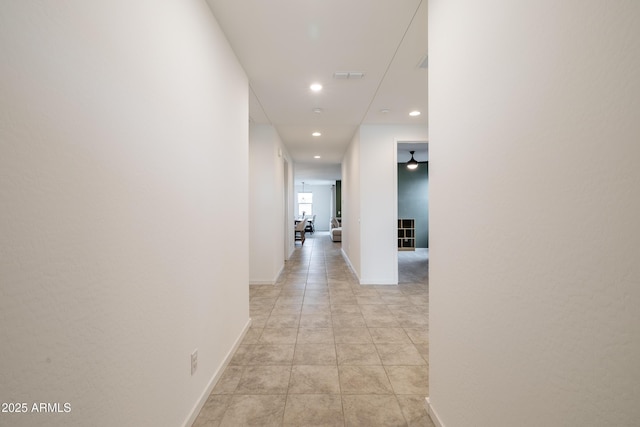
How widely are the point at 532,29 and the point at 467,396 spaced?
56.7 inches

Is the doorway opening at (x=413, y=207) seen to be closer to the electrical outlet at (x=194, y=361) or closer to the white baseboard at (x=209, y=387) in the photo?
the white baseboard at (x=209, y=387)

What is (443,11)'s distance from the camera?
1.52 meters

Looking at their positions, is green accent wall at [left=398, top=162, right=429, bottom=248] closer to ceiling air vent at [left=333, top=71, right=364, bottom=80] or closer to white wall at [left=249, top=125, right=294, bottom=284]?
white wall at [left=249, top=125, right=294, bottom=284]

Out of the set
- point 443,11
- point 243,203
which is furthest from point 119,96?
point 243,203

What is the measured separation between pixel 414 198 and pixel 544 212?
331 inches

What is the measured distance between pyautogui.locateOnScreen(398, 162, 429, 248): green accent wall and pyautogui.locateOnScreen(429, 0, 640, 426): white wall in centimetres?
772

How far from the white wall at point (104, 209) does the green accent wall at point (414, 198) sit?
7799 millimetres

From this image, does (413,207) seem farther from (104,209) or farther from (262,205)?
(104,209)

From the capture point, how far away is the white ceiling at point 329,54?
1.99 m

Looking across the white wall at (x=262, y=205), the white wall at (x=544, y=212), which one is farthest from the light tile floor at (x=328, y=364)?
the white wall at (x=544, y=212)

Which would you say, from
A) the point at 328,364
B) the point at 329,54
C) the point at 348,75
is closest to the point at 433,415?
the point at 328,364

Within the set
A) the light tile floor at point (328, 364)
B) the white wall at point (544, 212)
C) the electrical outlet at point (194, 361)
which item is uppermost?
the white wall at point (544, 212)

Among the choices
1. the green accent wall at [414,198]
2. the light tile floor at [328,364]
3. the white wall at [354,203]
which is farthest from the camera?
the green accent wall at [414,198]

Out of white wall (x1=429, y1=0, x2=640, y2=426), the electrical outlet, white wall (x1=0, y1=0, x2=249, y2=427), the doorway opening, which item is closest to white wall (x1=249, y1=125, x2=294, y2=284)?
white wall (x1=0, y1=0, x2=249, y2=427)
